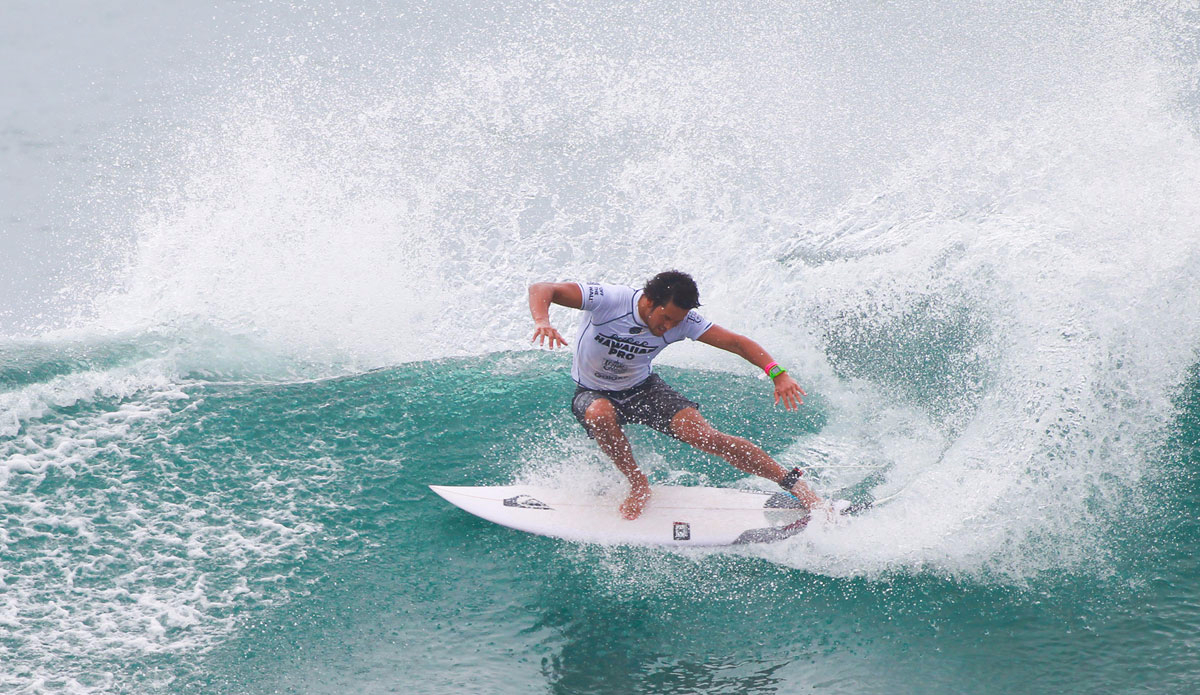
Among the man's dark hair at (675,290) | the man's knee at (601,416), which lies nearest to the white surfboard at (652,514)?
the man's knee at (601,416)

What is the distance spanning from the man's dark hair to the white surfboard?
151 cm

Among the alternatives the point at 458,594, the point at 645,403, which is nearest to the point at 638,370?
the point at 645,403

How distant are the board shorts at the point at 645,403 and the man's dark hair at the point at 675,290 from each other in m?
0.84

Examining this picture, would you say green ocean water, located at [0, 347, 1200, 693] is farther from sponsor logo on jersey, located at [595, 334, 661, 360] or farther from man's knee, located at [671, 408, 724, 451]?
sponsor logo on jersey, located at [595, 334, 661, 360]

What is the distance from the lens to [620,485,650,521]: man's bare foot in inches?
235

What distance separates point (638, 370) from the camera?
5.82 meters

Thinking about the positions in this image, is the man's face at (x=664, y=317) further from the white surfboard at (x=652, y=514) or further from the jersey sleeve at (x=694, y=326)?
the white surfboard at (x=652, y=514)

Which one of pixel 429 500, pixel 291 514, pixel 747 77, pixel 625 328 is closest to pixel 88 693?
pixel 291 514

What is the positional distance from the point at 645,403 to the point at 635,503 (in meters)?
0.65

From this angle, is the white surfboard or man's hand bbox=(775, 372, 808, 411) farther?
the white surfboard

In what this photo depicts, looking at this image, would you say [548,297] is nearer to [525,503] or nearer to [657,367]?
[525,503]

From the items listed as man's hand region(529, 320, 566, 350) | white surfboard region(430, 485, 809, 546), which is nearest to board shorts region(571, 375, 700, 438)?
white surfboard region(430, 485, 809, 546)

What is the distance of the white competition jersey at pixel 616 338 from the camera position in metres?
5.56

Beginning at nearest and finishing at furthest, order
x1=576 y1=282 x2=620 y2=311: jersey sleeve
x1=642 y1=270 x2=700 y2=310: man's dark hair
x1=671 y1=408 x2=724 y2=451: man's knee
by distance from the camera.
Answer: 1. x1=642 y1=270 x2=700 y2=310: man's dark hair
2. x1=576 y1=282 x2=620 y2=311: jersey sleeve
3. x1=671 y1=408 x2=724 y2=451: man's knee
